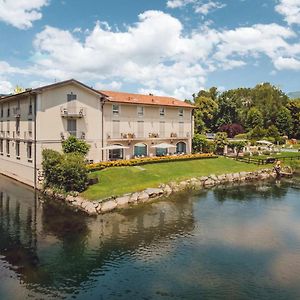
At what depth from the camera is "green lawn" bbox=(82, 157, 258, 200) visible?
108 feet

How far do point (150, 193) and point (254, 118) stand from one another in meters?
67.6

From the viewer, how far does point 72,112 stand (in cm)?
4059

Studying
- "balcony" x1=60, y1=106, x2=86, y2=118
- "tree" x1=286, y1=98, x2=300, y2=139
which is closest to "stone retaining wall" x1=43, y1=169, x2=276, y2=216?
"balcony" x1=60, y1=106, x2=86, y2=118

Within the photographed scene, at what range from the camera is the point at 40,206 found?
30828 mm

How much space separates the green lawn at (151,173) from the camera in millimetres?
32938

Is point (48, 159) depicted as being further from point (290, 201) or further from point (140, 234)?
point (290, 201)

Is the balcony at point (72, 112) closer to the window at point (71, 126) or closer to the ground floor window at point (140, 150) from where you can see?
the window at point (71, 126)

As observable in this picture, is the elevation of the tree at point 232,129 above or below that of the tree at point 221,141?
above

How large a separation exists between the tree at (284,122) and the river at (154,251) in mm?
61898

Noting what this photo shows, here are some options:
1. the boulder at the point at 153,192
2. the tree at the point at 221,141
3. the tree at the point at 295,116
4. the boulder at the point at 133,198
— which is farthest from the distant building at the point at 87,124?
the tree at the point at 295,116

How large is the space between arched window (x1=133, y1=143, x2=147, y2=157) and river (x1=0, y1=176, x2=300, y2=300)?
17.2m

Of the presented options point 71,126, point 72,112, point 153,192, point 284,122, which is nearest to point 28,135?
point 71,126

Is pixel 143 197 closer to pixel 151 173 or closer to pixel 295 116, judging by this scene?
pixel 151 173

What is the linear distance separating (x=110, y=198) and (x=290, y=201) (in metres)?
17.8
